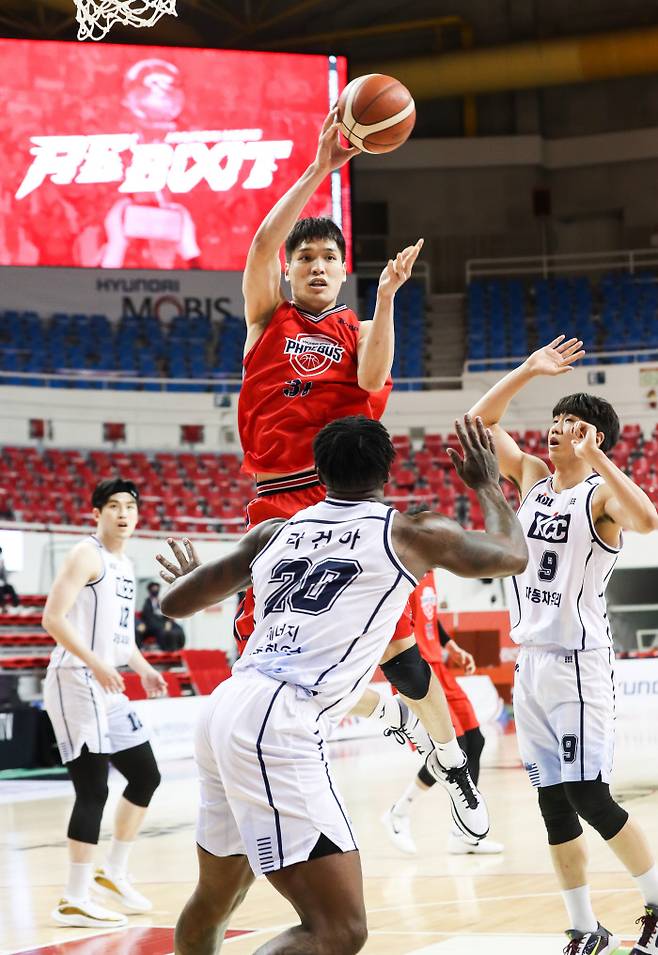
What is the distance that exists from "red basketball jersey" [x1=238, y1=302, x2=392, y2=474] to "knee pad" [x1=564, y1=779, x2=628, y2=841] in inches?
61.6

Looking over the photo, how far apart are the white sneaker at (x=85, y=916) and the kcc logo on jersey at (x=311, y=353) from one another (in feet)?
10.1

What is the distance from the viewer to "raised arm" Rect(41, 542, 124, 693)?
6.20m

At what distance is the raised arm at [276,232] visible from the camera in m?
4.26

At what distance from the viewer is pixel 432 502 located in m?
19.3

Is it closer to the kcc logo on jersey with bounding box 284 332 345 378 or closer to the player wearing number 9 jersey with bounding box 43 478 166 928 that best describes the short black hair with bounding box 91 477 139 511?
the player wearing number 9 jersey with bounding box 43 478 166 928

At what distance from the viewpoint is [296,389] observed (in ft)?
14.4

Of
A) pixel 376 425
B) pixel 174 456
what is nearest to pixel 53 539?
pixel 174 456

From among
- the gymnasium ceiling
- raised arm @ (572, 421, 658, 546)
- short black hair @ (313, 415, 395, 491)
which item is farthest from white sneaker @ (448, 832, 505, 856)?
the gymnasium ceiling

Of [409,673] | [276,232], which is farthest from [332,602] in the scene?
[409,673]

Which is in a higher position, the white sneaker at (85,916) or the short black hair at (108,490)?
the short black hair at (108,490)

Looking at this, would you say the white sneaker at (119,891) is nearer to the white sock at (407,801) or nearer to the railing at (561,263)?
the white sock at (407,801)

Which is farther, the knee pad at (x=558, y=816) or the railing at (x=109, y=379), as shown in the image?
the railing at (x=109, y=379)

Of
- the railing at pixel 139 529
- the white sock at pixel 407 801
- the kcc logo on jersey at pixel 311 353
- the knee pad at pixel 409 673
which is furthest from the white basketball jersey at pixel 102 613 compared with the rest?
the railing at pixel 139 529

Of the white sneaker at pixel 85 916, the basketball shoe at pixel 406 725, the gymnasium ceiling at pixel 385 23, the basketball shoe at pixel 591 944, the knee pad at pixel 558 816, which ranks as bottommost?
the white sneaker at pixel 85 916
